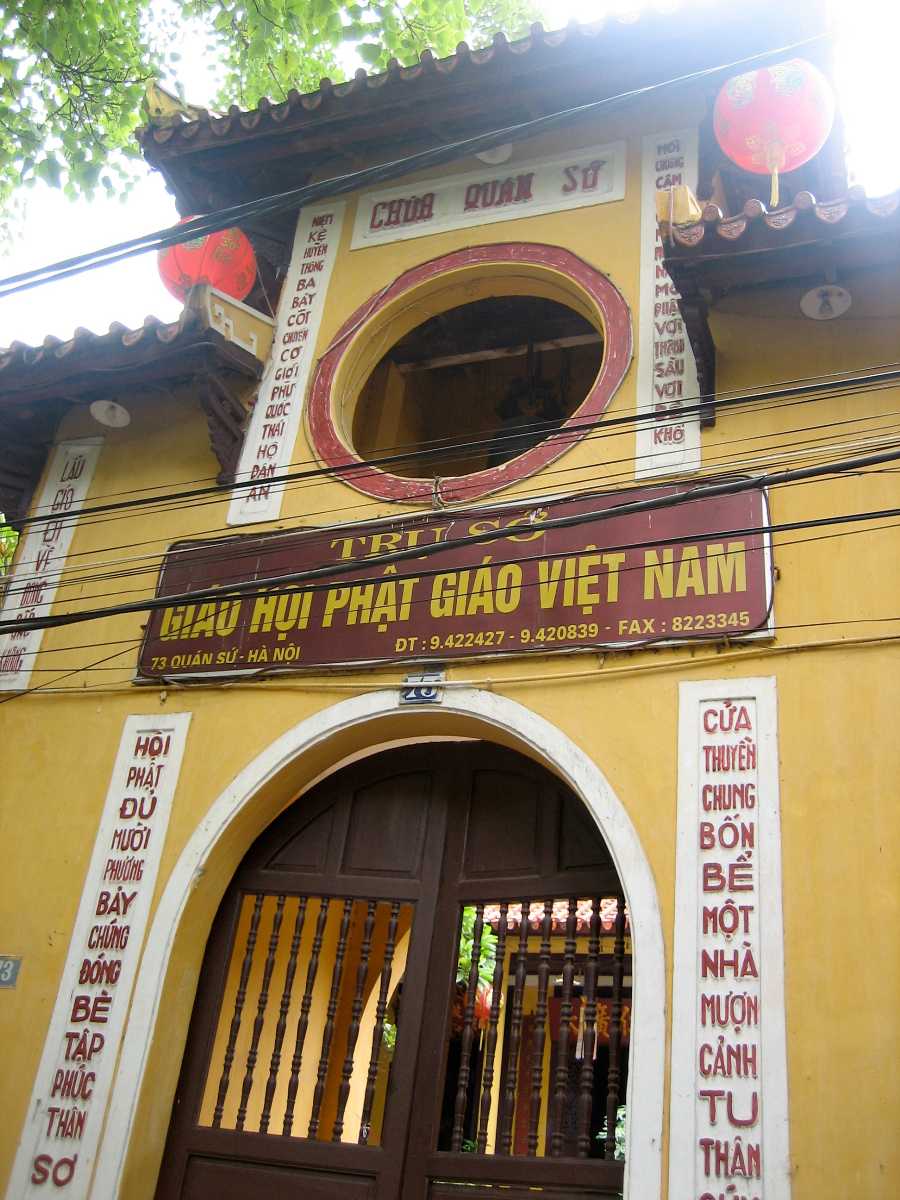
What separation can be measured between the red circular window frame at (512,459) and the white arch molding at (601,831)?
4.33 ft

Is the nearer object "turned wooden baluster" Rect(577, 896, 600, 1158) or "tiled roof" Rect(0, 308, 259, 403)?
"turned wooden baluster" Rect(577, 896, 600, 1158)

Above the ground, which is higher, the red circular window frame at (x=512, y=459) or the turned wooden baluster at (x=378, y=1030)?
the red circular window frame at (x=512, y=459)

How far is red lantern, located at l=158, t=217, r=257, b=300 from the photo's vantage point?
7.61m

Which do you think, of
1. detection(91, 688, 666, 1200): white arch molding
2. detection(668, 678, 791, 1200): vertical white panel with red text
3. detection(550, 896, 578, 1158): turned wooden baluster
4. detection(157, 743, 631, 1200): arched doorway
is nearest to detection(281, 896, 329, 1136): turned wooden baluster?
detection(157, 743, 631, 1200): arched doorway

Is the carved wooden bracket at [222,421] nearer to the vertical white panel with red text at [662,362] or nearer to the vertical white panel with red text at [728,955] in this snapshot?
the vertical white panel with red text at [662,362]

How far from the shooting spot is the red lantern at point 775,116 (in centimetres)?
575

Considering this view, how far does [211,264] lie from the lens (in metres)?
7.61

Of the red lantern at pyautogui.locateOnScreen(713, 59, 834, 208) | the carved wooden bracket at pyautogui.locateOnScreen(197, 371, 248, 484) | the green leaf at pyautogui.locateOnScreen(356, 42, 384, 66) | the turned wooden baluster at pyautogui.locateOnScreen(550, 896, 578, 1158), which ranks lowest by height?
the turned wooden baluster at pyautogui.locateOnScreen(550, 896, 578, 1158)

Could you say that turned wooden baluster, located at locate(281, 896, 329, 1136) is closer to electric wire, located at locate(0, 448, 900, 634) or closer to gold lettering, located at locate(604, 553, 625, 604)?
electric wire, located at locate(0, 448, 900, 634)

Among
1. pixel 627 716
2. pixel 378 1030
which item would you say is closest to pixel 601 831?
pixel 627 716

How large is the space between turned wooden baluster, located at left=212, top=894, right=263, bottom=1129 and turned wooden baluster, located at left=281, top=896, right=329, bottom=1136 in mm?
320

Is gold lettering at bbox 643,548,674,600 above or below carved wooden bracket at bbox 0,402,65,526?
below

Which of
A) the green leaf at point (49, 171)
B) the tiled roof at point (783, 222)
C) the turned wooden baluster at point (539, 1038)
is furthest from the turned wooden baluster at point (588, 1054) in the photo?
the green leaf at point (49, 171)

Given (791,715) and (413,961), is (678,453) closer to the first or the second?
(791,715)
